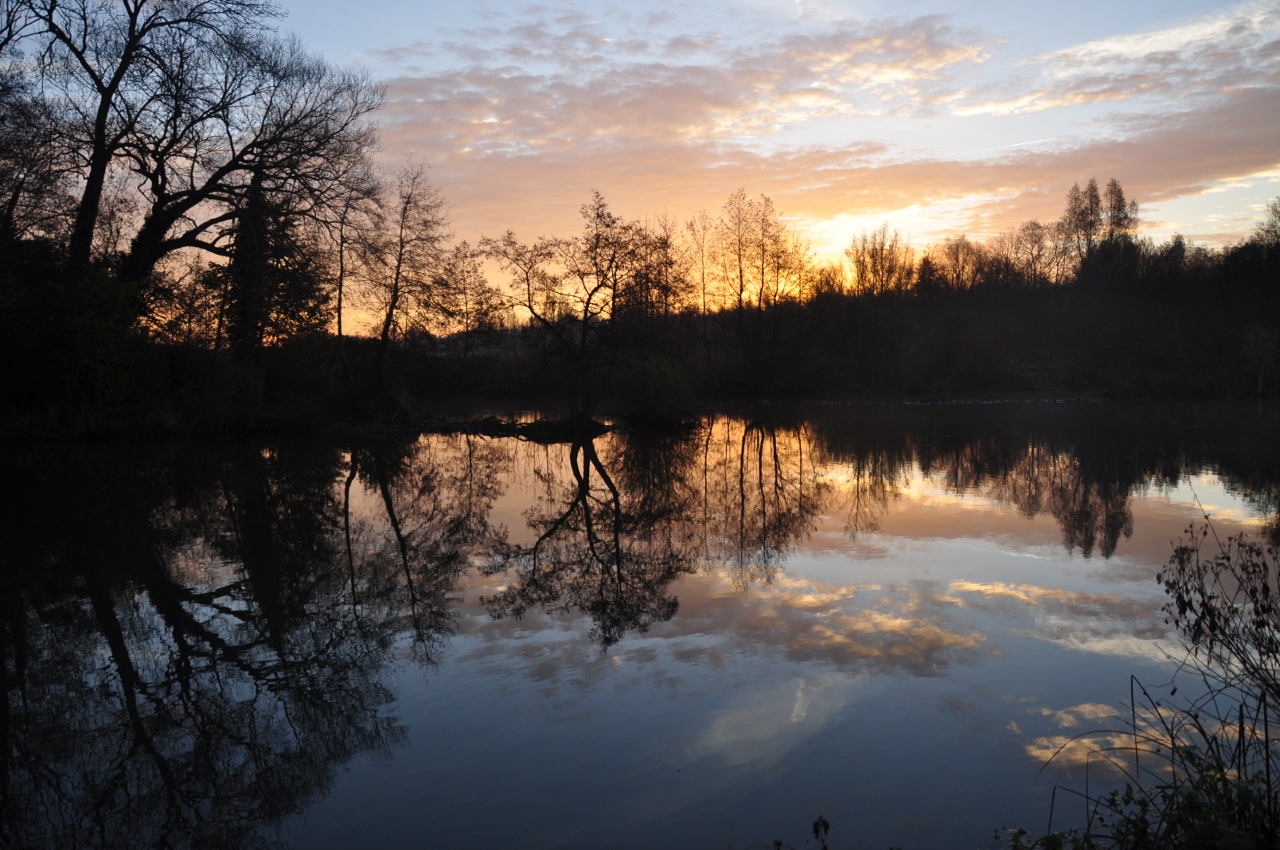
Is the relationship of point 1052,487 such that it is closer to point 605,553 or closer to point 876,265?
point 605,553

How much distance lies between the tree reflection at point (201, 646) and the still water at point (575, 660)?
0.03m

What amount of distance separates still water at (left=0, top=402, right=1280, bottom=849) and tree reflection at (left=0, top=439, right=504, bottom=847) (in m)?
0.03

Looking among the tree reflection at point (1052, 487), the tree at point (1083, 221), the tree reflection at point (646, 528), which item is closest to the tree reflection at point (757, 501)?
the tree reflection at point (646, 528)

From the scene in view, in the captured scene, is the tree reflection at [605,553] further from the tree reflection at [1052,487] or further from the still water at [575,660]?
the tree reflection at [1052,487]

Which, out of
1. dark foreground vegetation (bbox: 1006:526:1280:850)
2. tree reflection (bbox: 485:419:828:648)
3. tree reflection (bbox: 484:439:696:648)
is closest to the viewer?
dark foreground vegetation (bbox: 1006:526:1280:850)

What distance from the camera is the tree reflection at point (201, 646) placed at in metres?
3.89

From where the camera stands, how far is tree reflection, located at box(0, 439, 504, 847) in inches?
153

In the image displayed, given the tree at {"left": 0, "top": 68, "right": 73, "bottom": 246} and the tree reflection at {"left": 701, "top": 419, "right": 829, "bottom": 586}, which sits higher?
the tree at {"left": 0, "top": 68, "right": 73, "bottom": 246}

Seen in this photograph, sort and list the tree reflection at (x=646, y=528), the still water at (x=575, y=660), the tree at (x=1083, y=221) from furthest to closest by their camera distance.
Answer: the tree at (x=1083, y=221) → the tree reflection at (x=646, y=528) → the still water at (x=575, y=660)

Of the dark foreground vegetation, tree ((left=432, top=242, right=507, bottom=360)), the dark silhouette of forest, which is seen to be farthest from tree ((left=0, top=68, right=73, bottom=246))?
the dark foreground vegetation

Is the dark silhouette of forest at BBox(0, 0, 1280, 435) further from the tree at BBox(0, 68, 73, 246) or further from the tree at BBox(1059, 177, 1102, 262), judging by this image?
the tree at BBox(1059, 177, 1102, 262)

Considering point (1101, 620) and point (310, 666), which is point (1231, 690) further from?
point (310, 666)

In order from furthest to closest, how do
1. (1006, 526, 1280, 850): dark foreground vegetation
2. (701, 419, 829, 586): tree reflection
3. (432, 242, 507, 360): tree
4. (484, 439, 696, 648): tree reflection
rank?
(432, 242, 507, 360): tree → (701, 419, 829, 586): tree reflection → (484, 439, 696, 648): tree reflection → (1006, 526, 1280, 850): dark foreground vegetation

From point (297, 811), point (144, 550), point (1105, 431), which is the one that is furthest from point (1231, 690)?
point (1105, 431)
